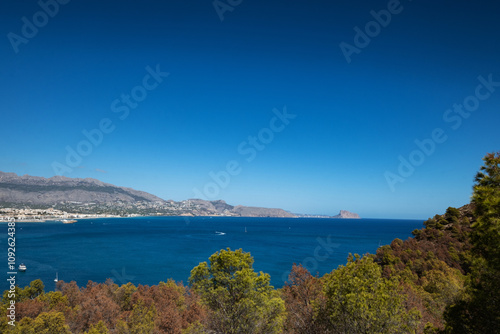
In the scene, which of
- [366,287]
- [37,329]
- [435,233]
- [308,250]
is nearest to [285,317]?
[366,287]

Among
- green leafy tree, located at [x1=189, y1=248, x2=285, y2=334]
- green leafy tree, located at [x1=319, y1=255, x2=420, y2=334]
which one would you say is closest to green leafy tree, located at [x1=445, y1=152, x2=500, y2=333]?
green leafy tree, located at [x1=319, y1=255, x2=420, y2=334]

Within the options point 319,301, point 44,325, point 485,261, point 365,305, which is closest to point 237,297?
point 319,301

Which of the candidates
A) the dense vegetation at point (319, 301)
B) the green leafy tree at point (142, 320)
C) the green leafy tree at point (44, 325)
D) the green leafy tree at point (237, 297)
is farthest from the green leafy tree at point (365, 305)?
the green leafy tree at point (44, 325)

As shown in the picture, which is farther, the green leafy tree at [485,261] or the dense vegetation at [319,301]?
the dense vegetation at [319,301]

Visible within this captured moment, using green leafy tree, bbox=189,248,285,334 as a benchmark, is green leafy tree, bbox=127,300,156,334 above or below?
below

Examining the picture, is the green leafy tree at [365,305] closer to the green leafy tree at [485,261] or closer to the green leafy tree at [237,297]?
the green leafy tree at [485,261]

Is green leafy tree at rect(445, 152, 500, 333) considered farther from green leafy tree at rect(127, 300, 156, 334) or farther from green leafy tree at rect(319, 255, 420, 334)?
green leafy tree at rect(127, 300, 156, 334)

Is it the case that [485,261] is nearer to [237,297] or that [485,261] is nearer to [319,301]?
[319,301]
